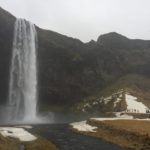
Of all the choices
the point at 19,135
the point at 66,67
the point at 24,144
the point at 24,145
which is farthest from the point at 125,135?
the point at 66,67

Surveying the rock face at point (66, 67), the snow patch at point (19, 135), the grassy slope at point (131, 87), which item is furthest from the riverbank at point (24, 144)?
the rock face at point (66, 67)

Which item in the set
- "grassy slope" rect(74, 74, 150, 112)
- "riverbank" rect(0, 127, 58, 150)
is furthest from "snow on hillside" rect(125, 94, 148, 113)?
"riverbank" rect(0, 127, 58, 150)

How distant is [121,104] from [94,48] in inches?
1605

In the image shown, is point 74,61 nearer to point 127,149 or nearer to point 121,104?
point 121,104

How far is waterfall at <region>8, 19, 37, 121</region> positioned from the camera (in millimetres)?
108062

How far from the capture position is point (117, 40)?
173 meters

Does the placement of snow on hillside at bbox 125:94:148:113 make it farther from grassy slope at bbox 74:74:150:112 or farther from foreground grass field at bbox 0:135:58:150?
foreground grass field at bbox 0:135:58:150

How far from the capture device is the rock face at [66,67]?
11488 centimetres

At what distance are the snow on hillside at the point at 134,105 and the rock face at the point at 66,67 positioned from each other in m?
20.8

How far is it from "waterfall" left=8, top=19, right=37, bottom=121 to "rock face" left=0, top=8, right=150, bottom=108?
2.30m

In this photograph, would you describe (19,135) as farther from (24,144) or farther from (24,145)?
(24,145)

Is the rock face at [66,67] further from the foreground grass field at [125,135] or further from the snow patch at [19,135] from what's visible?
the snow patch at [19,135]

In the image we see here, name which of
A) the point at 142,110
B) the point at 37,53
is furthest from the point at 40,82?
the point at 142,110

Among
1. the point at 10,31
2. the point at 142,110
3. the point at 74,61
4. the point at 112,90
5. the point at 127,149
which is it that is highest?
the point at 10,31
